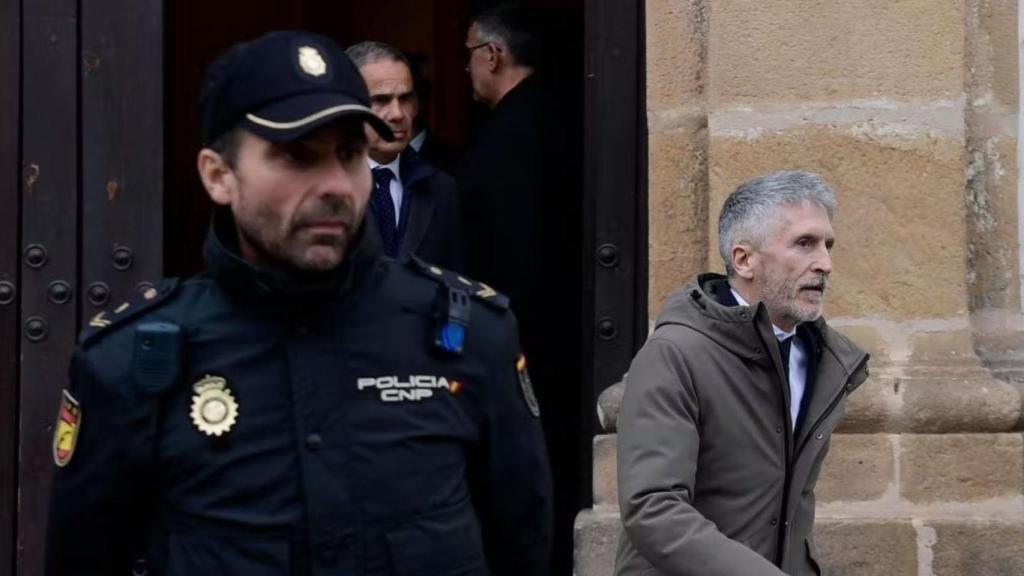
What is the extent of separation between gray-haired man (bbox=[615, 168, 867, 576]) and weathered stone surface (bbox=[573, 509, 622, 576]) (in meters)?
1.23

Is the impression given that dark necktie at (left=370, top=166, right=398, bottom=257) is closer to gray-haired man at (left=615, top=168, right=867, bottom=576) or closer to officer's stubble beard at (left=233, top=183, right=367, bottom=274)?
gray-haired man at (left=615, top=168, right=867, bottom=576)

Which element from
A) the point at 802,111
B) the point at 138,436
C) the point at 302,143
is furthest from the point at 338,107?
the point at 802,111

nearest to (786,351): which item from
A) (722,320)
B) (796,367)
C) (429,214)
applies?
(796,367)

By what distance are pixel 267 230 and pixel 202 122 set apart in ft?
0.73

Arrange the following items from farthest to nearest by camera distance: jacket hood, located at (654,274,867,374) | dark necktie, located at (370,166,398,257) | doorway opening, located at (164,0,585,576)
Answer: doorway opening, located at (164,0,585,576), dark necktie, located at (370,166,398,257), jacket hood, located at (654,274,867,374)

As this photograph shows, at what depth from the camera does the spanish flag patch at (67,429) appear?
296 centimetres

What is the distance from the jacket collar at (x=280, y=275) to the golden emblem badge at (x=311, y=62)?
0.22m

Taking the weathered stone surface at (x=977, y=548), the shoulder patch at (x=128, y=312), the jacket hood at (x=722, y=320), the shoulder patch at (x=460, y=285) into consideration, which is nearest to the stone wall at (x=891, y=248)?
the weathered stone surface at (x=977, y=548)

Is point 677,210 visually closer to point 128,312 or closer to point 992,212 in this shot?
point 992,212

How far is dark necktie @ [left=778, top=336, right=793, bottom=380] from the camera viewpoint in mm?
4090

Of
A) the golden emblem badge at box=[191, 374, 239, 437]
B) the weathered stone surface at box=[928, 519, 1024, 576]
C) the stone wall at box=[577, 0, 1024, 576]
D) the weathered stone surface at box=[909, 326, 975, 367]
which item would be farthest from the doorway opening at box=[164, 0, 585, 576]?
the golden emblem badge at box=[191, 374, 239, 437]

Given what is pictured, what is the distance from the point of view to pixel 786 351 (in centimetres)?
416

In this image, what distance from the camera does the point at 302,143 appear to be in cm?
290

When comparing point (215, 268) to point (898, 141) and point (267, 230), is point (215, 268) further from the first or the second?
point (898, 141)
